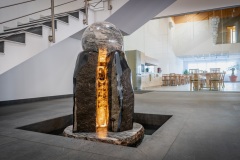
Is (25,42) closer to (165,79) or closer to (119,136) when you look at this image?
(119,136)

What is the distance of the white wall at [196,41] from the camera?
14836 millimetres

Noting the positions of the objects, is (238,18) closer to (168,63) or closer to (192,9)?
(168,63)

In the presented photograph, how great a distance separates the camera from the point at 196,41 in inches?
607

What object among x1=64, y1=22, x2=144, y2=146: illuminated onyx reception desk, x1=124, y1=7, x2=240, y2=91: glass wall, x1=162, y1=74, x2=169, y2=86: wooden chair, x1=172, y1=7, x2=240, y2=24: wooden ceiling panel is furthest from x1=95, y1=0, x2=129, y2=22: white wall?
x1=172, y1=7, x2=240, y2=24: wooden ceiling panel

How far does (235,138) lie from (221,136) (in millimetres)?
89

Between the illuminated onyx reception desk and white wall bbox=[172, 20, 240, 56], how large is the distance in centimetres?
1499

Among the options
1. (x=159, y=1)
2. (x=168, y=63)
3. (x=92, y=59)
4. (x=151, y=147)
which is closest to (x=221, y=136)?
(x=151, y=147)

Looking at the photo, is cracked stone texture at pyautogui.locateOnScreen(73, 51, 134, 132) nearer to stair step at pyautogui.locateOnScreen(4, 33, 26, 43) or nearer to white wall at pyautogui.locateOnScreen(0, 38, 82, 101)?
stair step at pyautogui.locateOnScreen(4, 33, 26, 43)

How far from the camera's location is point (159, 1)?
417cm

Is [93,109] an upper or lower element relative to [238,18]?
lower

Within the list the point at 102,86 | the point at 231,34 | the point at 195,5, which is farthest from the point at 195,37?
the point at 102,86

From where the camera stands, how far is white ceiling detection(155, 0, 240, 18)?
15.3 ft

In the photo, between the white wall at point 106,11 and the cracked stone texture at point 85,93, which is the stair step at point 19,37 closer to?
the cracked stone texture at point 85,93

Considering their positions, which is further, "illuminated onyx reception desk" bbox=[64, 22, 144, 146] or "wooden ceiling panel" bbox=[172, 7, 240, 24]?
"wooden ceiling panel" bbox=[172, 7, 240, 24]
